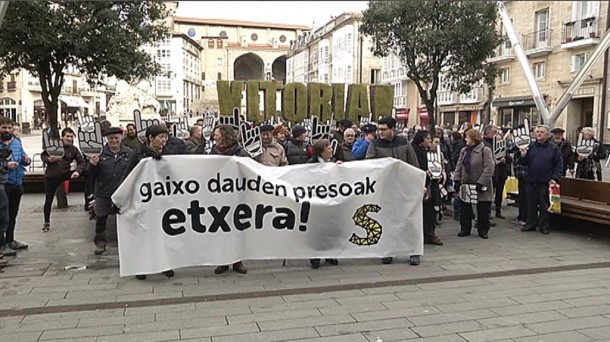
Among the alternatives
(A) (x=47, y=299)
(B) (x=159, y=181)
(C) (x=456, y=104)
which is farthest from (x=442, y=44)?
(C) (x=456, y=104)

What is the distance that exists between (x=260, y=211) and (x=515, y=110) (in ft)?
106

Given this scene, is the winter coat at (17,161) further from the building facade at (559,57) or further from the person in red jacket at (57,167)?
the building facade at (559,57)

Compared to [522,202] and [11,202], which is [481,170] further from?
[11,202]

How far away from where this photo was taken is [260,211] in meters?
6.15

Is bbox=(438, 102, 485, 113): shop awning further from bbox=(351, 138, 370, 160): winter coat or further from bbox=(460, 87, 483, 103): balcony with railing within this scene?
bbox=(351, 138, 370, 160): winter coat

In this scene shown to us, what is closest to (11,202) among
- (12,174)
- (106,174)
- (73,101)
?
(12,174)

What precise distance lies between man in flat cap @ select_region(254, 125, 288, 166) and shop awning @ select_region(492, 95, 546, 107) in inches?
1125

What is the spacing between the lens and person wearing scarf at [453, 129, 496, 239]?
794 cm

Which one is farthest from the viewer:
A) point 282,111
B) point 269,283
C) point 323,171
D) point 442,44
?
point 442,44

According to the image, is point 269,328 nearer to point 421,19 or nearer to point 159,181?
point 159,181

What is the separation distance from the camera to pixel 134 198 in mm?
5879

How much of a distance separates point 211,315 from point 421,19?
1815cm

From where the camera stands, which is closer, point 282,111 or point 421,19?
point 282,111

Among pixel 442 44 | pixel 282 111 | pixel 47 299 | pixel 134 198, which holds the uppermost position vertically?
pixel 442 44
